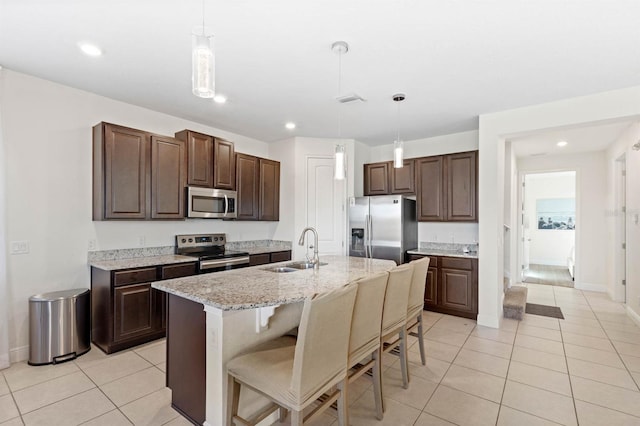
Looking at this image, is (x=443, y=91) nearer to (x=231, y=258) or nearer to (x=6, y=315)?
(x=231, y=258)

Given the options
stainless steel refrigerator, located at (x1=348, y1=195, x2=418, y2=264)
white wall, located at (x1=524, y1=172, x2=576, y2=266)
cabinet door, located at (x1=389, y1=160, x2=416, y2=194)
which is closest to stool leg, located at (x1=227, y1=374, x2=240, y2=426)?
stainless steel refrigerator, located at (x1=348, y1=195, x2=418, y2=264)

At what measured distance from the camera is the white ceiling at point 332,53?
201 cm

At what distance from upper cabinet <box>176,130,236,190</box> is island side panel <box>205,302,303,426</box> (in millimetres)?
2528

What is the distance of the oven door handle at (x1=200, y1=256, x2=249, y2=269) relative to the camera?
3663 millimetres

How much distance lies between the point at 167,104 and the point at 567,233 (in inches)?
415

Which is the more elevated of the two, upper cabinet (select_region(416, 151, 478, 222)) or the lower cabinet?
upper cabinet (select_region(416, 151, 478, 222))

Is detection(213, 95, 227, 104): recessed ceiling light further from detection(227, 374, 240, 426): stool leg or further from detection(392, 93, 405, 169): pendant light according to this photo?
detection(227, 374, 240, 426): stool leg

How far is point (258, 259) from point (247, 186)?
112 cm

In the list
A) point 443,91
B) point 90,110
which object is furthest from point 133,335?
point 443,91

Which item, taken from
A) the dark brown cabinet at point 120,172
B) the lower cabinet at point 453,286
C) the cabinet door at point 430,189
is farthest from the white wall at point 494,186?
the dark brown cabinet at point 120,172

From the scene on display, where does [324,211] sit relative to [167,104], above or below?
below

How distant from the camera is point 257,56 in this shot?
8.50 feet

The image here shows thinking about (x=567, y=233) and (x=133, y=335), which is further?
(x=567, y=233)

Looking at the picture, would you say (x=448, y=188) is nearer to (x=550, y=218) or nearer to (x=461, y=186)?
(x=461, y=186)
